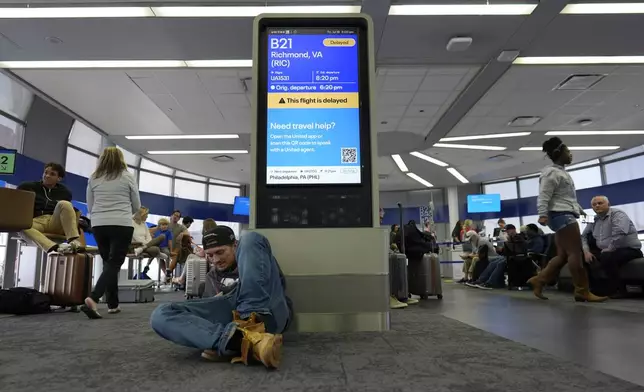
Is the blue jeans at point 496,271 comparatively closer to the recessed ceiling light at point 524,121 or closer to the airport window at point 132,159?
the recessed ceiling light at point 524,121

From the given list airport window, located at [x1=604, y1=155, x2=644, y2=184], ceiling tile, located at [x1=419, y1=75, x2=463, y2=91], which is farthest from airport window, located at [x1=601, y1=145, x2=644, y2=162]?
ceiling tile, located at [x1=419, y1=75, x2=463, y2=91]

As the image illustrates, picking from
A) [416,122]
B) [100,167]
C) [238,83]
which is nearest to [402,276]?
[100,167]

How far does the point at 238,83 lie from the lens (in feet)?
24.0

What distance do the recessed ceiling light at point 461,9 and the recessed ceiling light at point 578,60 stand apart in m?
1.41

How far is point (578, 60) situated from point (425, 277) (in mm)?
4231

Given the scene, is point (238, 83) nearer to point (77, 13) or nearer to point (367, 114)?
point (77, 13)

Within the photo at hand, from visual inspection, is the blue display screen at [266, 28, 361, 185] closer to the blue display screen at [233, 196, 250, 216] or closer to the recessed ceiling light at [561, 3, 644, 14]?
the recessed ceiling light at [561, 3, 644, 14]

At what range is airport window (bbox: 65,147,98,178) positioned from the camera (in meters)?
9.82

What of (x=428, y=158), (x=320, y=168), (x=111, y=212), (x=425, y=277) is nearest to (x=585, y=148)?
(x=428, y=158)

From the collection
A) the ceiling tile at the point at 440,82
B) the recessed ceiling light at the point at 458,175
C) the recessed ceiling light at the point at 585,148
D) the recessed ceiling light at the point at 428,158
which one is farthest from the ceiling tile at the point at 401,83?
the recessed ceiling light at the point at 458,175

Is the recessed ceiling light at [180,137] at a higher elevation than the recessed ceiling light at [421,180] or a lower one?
higher

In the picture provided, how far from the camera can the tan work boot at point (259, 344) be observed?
1.43 metres

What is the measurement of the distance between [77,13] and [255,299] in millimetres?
5124

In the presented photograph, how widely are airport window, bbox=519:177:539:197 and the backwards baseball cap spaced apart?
1649cm
